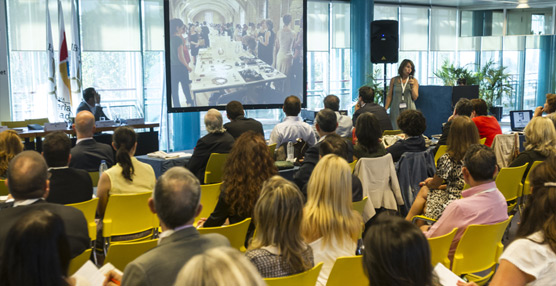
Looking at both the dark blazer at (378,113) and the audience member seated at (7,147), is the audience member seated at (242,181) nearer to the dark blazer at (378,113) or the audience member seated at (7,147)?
the audience member seated at (7,147)

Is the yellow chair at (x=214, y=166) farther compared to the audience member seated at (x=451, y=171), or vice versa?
the yellow chair at (x=214, y=166)

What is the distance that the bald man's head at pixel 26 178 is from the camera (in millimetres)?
2928

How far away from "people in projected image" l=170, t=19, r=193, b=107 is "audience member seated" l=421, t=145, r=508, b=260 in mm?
7507

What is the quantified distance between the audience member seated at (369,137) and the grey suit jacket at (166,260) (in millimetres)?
3201

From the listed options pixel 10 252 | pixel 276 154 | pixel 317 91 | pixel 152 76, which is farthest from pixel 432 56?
pixel 10 252

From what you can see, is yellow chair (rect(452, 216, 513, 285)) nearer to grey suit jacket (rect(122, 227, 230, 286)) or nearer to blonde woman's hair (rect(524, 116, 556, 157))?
grey suit jacket (rect(122, 227, 230, 286))

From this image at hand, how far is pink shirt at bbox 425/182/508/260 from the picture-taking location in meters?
3.86

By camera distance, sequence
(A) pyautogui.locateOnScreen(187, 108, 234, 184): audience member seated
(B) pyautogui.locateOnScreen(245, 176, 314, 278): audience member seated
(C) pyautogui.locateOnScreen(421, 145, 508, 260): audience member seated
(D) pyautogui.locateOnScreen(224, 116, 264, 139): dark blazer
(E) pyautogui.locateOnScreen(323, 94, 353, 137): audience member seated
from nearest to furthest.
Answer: (B) pyautogui.locateOnScreen(245, 176, 314, 278): audience member seated
(C) pyautogui.locateOnScreen(421, 145, 508, 260): audience member seated
(A) pyautogui.locateOnScreen(187, 108, 234, 184): audience member seated
(D) pyautogui.locateOnScreen(224, 116, 264, 139): dark blazer
(E) pyautogui.locateOnScreen(323, 94, 353, 137): audience member seated

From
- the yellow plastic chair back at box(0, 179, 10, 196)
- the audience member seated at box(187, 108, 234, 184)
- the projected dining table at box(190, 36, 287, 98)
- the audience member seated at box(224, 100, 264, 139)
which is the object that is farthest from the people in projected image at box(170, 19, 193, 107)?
the yellow plastic chair back at box(0, 179, 10, 196)

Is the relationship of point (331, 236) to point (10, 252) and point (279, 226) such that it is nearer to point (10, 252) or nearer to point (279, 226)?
point (279, 226)

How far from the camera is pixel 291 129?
719 cm

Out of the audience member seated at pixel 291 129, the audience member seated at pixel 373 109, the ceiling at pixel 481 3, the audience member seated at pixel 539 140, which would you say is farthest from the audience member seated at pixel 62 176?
the ceiling at pixel 481 3

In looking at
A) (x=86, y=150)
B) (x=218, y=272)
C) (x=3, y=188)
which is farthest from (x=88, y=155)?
(x=218, y=272)

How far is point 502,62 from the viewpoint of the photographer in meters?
19.2
